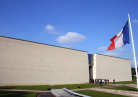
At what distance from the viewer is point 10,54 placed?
92.4 feet

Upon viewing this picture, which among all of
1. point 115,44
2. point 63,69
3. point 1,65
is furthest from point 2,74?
point 115,44

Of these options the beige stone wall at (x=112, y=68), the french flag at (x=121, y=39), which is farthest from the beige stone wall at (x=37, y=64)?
the french flag at (x=121, y=39)

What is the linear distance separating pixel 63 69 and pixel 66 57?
137 inches

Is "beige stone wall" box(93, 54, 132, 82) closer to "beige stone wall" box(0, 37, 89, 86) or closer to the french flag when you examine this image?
"beige stone wall" box(0, 37, 89, 86)

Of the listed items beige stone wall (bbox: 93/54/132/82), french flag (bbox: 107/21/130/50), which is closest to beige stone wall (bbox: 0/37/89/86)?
beige stone wall (bbox: 93/54/132/82)

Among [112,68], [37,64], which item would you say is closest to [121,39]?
[37,64]

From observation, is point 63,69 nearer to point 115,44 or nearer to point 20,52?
point 20,52

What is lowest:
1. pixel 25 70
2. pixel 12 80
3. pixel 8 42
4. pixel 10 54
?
pixel 12 80

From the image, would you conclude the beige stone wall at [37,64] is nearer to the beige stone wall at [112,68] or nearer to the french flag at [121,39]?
the beige stone wall at [112,68]

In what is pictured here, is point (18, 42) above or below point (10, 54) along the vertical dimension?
above

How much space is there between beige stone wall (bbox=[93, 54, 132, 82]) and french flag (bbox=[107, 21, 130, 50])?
29.8m

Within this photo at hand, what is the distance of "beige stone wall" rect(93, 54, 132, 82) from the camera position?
154 ft

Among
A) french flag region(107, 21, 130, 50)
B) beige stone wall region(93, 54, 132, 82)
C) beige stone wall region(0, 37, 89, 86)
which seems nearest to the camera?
french flag region(107, 21, 130, 50)

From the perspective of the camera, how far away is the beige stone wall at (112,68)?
47.1 meters
